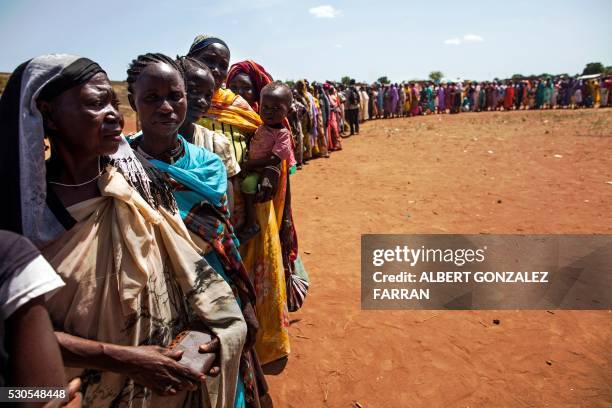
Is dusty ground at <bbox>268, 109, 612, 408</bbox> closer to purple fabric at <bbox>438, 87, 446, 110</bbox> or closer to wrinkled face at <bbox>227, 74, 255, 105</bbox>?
wrinkled face at <bbox>227, 74, 255, 105</bbox>

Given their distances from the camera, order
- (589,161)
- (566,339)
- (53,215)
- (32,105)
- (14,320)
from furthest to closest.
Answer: (589,161)
(566,339)
(53,215)
(32,105)
(14,320)

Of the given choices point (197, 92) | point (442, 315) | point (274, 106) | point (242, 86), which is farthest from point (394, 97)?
point (197, 92)

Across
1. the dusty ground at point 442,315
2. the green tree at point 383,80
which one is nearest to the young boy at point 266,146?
the dusty ground at point 442,315

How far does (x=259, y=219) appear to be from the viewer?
2.86 metres

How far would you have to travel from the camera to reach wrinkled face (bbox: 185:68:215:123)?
212cm

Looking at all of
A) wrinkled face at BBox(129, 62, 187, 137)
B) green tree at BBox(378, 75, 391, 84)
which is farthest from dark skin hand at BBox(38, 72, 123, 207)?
green tree at BBox(378, 75, 391, 84)

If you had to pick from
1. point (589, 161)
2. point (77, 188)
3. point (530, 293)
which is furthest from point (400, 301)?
point (589, 161)

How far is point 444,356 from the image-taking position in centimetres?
340

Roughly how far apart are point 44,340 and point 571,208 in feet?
24.8

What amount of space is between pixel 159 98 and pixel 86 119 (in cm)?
44

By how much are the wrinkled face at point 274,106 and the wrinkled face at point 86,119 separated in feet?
5.16

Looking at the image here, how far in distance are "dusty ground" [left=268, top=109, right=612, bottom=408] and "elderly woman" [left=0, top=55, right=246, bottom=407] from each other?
1812mm

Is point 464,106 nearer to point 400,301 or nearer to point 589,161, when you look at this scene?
point 589,161

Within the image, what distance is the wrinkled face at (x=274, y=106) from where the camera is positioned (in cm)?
282
